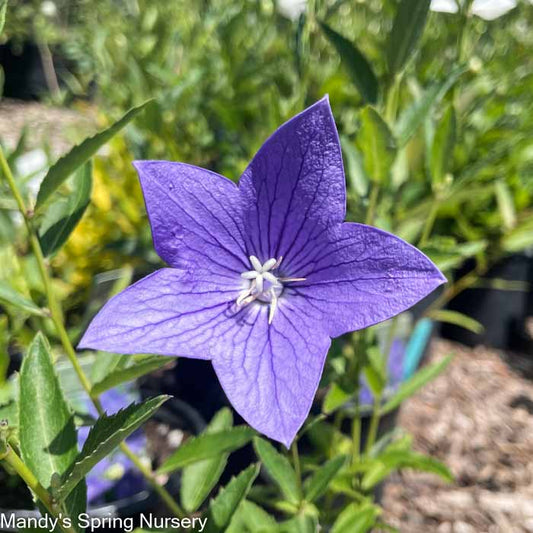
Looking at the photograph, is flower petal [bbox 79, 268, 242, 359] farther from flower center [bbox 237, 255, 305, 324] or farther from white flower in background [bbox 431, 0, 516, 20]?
white flower in background [bbox 431, 0, 516, 20]

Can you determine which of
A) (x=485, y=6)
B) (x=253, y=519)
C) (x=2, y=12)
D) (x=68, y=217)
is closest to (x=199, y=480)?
(x=253, y=519)

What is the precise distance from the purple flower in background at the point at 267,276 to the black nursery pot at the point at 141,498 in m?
0.56

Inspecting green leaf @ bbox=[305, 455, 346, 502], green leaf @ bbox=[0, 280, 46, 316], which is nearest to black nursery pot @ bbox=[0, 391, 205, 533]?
green leaf @ bbox=[305, 455, 346, 502]

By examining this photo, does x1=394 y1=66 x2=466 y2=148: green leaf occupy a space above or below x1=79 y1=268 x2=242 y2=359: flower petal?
above

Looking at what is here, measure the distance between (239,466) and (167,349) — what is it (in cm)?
107

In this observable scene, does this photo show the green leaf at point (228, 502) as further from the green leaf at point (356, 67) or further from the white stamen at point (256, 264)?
the green leaf at point (356, 67)

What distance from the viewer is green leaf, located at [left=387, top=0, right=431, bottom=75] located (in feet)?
2.59

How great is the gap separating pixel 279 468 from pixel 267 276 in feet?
1.17

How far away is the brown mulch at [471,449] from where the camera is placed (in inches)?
67.4

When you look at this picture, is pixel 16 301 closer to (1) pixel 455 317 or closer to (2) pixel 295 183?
(2) pixel 295 183

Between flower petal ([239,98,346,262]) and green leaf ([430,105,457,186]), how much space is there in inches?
15.8

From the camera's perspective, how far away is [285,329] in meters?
0.70

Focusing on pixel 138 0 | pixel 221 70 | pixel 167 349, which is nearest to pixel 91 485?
pixel 167 349

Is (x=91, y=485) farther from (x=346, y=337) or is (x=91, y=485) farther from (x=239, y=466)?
(x=346, y=337)
